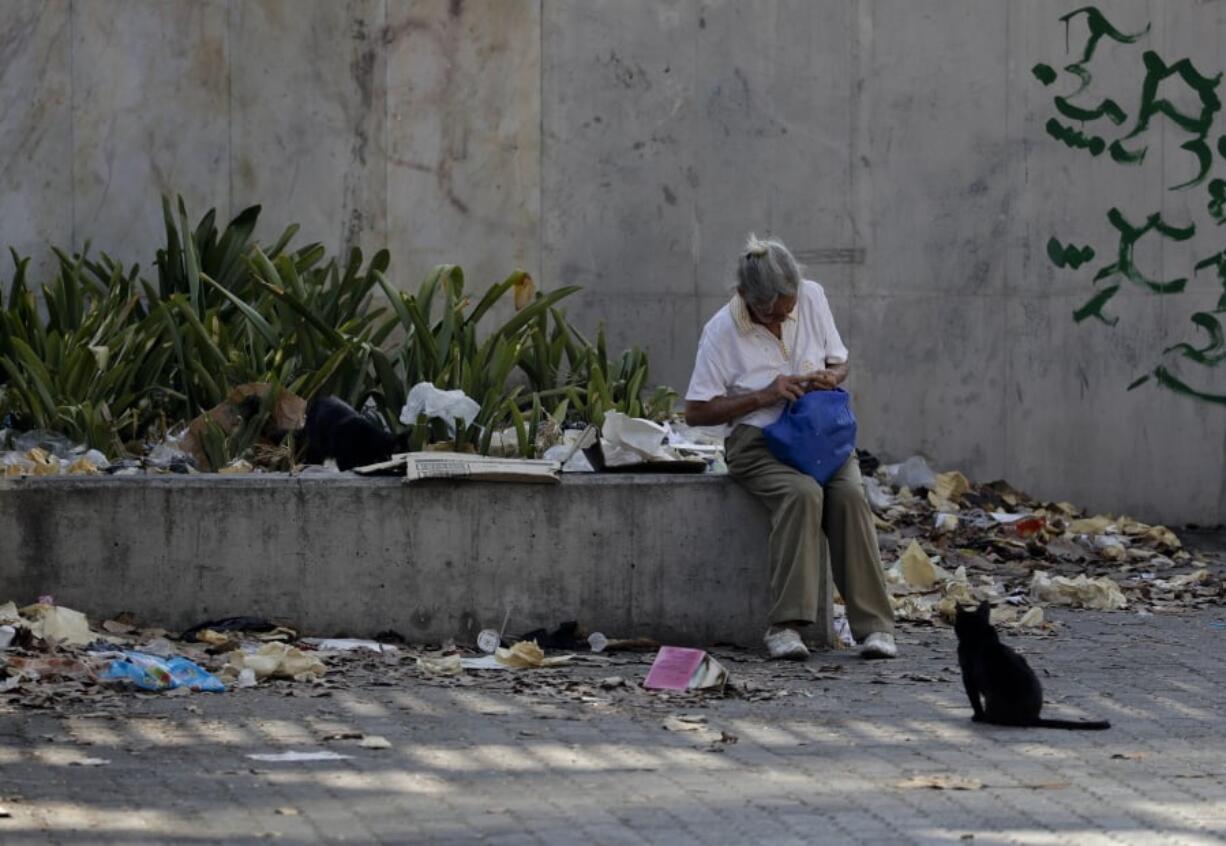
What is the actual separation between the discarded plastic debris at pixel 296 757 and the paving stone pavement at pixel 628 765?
0.14ft

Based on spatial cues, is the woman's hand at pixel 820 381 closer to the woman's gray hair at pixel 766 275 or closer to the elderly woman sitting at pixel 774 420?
the elderly woman sitting at pixel 774 420

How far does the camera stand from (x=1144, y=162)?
10.7 metres

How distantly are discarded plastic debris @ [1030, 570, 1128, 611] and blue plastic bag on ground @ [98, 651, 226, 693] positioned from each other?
3692 millimetres

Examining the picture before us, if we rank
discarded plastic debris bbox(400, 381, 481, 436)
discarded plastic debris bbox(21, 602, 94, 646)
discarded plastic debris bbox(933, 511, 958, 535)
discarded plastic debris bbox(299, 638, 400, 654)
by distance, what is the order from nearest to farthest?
discarded plastic debris bbox(21, 602, 94, 646) < discarded plastic debris bbox(299, 638, 400, 654) < discarded plastic debris bbox(400, 381, 481, 436) < discarded plastic debris bbox(933, 511, 958, 535)

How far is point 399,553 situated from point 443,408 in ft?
2.55

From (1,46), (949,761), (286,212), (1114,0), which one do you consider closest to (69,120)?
(1,46)

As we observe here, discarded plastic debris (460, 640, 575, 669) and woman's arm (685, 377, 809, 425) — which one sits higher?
woman's arm (685, 377, 809, 425)

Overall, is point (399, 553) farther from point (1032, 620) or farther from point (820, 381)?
point (1032, 620)

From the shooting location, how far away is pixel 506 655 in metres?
6.81

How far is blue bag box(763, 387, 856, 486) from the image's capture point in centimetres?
704

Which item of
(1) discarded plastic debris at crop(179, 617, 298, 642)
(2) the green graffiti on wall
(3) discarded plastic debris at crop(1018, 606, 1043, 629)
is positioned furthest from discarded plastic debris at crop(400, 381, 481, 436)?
(2) the green graffiti on wall

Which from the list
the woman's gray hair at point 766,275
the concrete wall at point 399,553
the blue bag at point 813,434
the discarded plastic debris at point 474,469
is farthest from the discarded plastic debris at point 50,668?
the woman's gray hair at point 766,275

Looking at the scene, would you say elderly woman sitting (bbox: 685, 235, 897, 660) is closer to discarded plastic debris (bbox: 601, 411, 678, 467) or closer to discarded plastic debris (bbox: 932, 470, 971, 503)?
discarded plastic debris (bbox: 601, 411, 678, 467)

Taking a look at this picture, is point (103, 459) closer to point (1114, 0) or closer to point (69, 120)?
point (69, 120)
